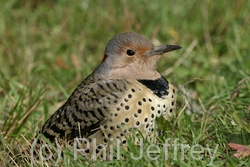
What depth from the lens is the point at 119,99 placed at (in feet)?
14.9

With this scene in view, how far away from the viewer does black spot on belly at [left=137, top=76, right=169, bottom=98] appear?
4.60 meters

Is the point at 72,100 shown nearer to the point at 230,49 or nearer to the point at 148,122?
the point at 148,122

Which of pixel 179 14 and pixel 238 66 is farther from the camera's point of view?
pixel 179 14

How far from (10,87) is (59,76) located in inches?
31.5

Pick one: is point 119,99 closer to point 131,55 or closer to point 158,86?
point 158,86

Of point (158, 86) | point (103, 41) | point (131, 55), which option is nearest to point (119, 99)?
point (158, 86)

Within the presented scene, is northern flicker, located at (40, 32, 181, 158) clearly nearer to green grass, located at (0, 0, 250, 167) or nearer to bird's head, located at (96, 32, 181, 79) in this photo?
bird's head, located at (96, 32, 181, 79)

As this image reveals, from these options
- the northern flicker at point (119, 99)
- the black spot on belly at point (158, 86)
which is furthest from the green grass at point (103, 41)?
the black spot on belly at point (158, 86)

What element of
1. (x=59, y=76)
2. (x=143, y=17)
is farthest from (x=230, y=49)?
(x=59, y=76)

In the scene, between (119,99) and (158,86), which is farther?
(158,86)

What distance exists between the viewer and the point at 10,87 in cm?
614

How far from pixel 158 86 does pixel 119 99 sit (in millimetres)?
345

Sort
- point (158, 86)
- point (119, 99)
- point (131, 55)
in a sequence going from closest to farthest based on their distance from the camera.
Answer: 1. point (119, 99)
2. point (158, 86)
3. point (131, 55)

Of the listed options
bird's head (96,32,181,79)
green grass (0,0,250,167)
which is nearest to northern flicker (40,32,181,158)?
bird's head (96,32,181,79)
